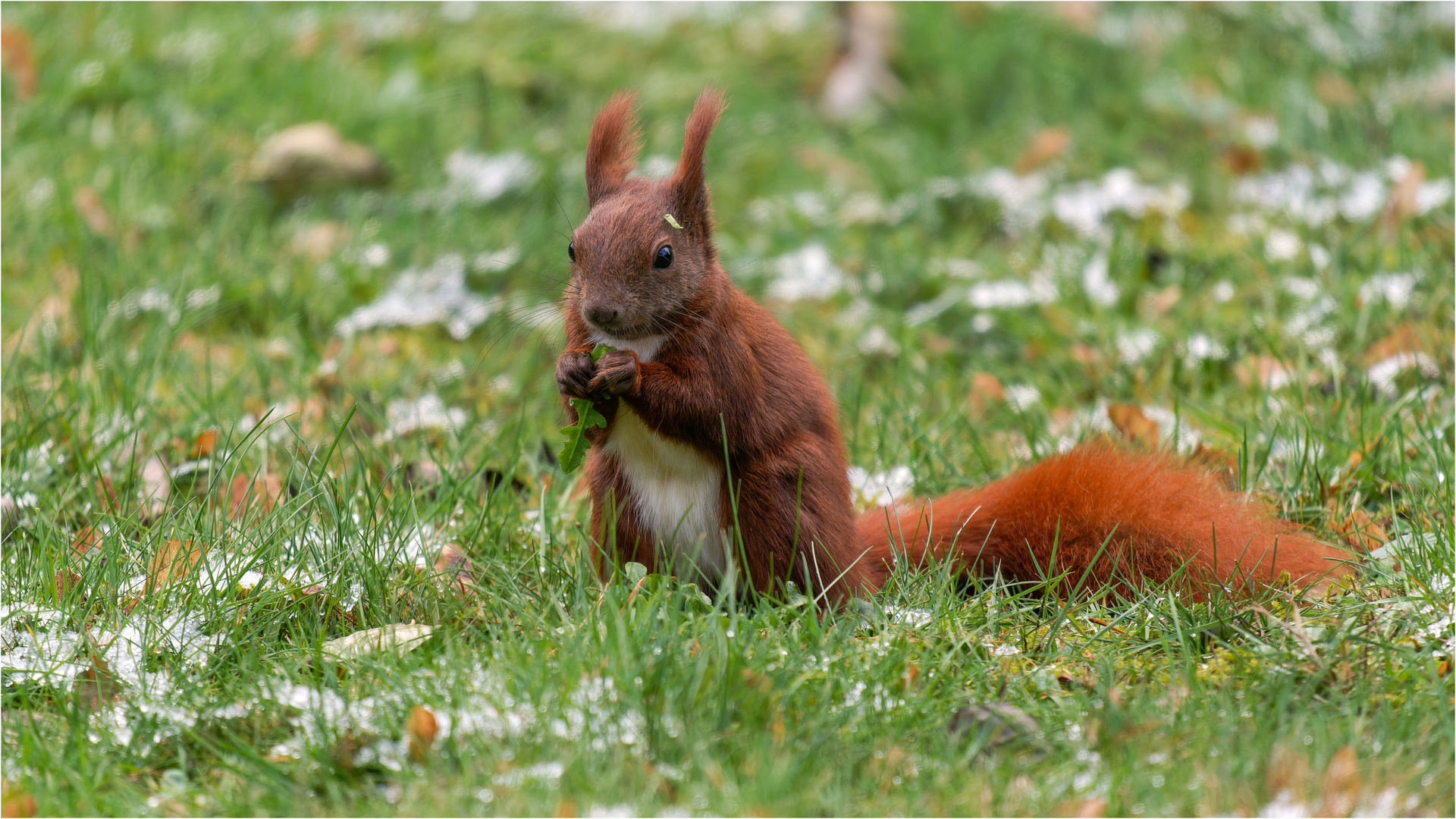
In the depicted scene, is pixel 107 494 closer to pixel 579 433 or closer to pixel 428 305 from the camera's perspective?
pixel 579 433

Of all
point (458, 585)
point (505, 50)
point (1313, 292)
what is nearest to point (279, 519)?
point (458, 585)

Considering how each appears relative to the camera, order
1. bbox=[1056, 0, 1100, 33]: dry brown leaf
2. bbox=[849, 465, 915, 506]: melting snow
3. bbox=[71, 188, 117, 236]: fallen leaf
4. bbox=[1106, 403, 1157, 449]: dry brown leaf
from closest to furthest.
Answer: bbox=[849, 465, 915, 506]: melting snow, bbox=[1106, 403, 1157, 449]: dry brown leaf, bbox=[71, 188, 117, 236]: fallen leaf, bbox=[1056, 0, 1100, 33]: dry brown leaf

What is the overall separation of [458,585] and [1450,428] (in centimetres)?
219

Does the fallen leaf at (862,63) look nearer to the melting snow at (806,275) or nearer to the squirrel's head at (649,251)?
the melting snow at (806,275)

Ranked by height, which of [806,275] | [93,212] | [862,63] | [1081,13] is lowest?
[806,275]

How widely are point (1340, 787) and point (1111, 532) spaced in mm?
737

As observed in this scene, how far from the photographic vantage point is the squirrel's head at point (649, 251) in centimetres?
217

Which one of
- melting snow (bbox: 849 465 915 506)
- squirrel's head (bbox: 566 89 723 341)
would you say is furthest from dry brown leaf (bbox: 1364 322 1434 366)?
squirrel's head (bbox: 566 89 723 341)

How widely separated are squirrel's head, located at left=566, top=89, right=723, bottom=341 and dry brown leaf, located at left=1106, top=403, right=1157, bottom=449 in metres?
1.35

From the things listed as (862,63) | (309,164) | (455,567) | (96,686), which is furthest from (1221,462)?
(862,63)

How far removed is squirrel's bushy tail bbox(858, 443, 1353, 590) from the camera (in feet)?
7.55

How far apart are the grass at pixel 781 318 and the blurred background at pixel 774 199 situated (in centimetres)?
2

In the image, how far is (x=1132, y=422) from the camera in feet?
10.5

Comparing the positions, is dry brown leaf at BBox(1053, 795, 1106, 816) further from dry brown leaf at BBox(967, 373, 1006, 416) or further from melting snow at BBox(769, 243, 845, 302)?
melting snow at BBox(769, 243, 845, 302)
